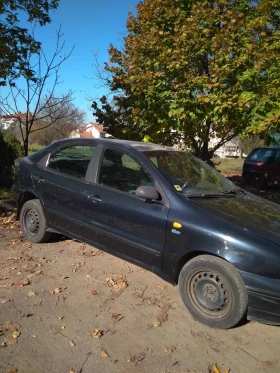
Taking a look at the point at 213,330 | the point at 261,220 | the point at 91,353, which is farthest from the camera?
the point at 261,220

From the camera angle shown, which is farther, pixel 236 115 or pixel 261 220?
pixel 236 115

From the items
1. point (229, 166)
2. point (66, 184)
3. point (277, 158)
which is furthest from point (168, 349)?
point (229, 166)

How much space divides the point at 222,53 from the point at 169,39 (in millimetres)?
1700

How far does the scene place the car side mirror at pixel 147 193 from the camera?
126 inches

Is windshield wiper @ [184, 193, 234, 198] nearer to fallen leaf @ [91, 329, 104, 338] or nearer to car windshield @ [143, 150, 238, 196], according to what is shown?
car windshield @ [143, 150, 238, 196]

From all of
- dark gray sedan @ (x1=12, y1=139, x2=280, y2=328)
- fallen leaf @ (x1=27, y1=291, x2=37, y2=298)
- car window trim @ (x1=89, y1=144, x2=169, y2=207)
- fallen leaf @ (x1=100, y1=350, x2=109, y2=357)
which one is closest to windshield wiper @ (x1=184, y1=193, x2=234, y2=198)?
dark gray sedan @ (x1=12, y1=139, x2=280, y2=328)

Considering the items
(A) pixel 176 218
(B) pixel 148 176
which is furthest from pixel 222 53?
(A) pixel 176 218

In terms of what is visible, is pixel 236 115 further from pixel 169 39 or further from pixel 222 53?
pixel 169 39

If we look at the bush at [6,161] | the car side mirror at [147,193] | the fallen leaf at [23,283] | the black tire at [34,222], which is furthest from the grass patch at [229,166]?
the fallen leaf at [23,283]

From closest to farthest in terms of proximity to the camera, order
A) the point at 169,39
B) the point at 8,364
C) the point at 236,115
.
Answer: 1. the point at 8,364
2. the point at 236,115
3. the point at 169,39

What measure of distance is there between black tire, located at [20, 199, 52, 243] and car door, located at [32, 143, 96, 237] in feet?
0.59

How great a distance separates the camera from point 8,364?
2330mm

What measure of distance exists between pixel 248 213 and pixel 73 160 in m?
2.38

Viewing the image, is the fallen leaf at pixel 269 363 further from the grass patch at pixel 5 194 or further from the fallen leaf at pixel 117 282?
the grass patch at pixel 5 194
